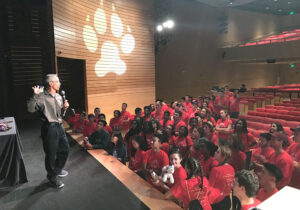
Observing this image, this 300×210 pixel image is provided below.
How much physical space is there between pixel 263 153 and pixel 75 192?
2.62 m

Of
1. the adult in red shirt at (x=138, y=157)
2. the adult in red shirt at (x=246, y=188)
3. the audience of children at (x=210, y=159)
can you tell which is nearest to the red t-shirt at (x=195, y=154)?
the audience of children at (x=210, y=159)

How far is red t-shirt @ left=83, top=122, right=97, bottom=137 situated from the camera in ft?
16.6

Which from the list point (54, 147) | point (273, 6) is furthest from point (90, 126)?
point (273, 6)

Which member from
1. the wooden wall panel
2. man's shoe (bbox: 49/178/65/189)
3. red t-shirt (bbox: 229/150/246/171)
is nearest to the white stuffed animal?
red t-shirt (bbox: 229/150/246/171)

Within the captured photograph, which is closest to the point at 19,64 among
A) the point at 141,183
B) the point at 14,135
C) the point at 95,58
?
the point at 95,58

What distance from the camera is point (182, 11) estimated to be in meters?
12.0

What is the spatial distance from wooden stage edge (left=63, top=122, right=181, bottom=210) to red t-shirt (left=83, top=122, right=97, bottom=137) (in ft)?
3.53

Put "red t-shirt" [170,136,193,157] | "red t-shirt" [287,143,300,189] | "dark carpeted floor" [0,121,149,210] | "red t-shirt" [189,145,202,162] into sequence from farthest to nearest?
1. "red t-shirt" [170,136,193,157]
2. "red t-shirt" [189,145,202,162]
3. "red t-shirt" [287,143,300,189]
4. "dark carpeted floor" [0,121,149,210]

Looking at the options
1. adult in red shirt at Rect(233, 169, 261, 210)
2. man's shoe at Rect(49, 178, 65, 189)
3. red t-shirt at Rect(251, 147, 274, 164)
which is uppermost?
adult in red shirt at Rect(233, 169, 261, 210)

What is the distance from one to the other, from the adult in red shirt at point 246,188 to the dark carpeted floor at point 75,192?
1.07 meters

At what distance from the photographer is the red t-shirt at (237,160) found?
125 inches

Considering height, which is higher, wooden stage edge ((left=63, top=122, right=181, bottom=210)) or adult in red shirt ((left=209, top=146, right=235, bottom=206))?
adult in red shirt ((left=209, top=146, right=235, bottom=206))

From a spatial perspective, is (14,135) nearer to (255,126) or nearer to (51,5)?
(51,5)

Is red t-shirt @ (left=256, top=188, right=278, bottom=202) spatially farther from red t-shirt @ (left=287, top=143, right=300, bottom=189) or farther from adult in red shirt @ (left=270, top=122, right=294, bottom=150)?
adult in red shirt @ (left=270, top=122, right=294, bottom=150)
